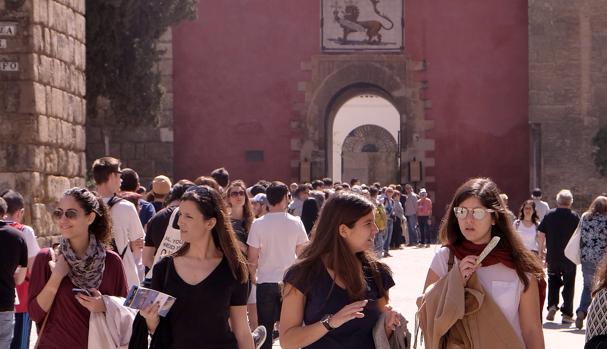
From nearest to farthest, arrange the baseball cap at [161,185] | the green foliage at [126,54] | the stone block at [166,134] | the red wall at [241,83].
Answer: the baseball cap at [161,185] < the green foliage at [126,54] < the stone block at [166,134] < the red wall at [241,83]

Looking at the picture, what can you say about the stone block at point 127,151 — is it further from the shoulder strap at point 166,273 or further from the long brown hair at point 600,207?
the shoulder strap at point 166,273

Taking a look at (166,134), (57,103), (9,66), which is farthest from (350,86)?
(9,66)

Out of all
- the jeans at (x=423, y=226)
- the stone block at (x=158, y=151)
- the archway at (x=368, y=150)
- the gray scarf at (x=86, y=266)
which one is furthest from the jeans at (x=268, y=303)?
the archway at (x=368, y=150)

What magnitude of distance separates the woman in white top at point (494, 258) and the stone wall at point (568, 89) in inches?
→ 870

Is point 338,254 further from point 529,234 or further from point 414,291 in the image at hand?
point 414,291

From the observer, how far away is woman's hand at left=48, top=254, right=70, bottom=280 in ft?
17.6

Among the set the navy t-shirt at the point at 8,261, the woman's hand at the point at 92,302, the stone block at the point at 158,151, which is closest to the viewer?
the woman's hand at the point at 92,302

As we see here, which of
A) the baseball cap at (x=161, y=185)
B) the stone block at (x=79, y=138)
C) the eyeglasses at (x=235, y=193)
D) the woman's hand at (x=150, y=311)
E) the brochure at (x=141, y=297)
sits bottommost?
the woman's hand at (x=150, y=311)

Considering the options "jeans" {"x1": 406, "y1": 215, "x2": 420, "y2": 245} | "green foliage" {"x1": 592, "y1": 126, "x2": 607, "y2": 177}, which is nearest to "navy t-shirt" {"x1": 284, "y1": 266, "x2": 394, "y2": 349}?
"jeans" {"x1": 406, "y1": 215, "x2": 420, "y2": 245}

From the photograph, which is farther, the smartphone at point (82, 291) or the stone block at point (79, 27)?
the stone block at point (79, 27)

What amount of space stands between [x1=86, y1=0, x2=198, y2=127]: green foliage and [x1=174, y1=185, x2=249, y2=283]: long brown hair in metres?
17.1

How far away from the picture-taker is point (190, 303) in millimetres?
4945

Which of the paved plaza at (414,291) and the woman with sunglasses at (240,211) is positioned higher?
the woman with sunglasses at (240,211)

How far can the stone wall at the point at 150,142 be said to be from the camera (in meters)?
26.6
